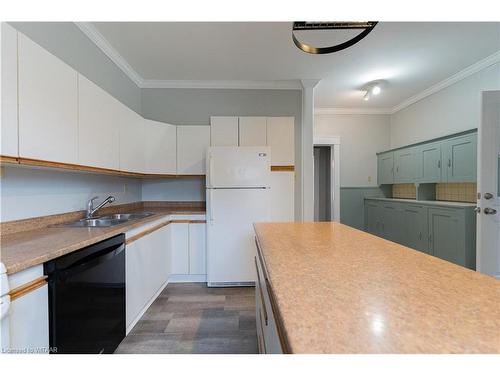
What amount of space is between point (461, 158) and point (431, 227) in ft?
2.94

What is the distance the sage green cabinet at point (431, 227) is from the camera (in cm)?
262

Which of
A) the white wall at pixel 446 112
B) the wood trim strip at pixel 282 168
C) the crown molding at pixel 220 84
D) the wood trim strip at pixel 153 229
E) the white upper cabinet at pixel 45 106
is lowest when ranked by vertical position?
the wood trim strip at pixel 153 229

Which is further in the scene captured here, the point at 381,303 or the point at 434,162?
the point at 434,162

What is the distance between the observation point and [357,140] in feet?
14.9

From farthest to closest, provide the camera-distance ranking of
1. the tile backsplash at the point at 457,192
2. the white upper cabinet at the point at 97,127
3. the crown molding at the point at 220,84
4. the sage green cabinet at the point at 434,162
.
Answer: the crown molding at the point at 220,84, the tile backsplash at the point at 457,192, the sage green cabinet at the point at 434,162, the white upper cabinet at the point at 97,127

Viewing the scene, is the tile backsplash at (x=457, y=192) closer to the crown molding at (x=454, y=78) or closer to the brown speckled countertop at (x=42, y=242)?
the crown molding at (x=454, y=78)

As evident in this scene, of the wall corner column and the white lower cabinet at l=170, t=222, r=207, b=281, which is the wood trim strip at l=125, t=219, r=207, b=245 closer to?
the white lower cabinet at l=170, t=222, r=207, b=281

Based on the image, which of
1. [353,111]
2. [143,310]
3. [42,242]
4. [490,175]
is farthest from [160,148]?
[353,111]

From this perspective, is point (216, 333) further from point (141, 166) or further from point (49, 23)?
point (49, 23)

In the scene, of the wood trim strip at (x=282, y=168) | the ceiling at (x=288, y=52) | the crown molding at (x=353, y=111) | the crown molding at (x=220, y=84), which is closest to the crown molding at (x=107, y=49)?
the ceiling at (x=288, y=52)

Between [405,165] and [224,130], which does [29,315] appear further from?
[405,165]

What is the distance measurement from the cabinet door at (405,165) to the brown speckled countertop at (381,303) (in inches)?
126
